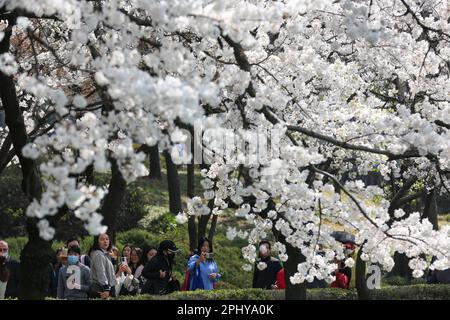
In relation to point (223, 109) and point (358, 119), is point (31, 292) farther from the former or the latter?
point (358, 119)

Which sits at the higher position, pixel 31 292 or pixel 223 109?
pixel 223 109

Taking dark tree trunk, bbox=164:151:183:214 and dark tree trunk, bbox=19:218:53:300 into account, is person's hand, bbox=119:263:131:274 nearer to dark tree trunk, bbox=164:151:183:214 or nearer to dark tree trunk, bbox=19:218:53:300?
dark tree trunk, bbox=19:218:53:300

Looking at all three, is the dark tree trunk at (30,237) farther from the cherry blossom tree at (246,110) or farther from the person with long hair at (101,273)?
the person with long hair at (101,273)

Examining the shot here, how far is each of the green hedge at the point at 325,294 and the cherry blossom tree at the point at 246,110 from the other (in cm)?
55

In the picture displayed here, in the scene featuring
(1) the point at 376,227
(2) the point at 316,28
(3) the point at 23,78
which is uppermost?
(2) the point at 316,28

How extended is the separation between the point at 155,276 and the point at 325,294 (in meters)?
2.50

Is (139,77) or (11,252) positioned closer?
(139,77)

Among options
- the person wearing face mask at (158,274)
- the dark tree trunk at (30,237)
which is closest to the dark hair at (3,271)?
the person wearing face mask at (158,274)

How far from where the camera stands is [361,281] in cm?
1123

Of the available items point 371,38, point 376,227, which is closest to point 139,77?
point 371,38

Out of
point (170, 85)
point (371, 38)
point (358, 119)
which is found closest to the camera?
point (170, 85)

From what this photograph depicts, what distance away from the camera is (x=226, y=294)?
33.6 ft

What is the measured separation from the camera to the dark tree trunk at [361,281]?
11.1 metres

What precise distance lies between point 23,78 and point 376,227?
3547mm
